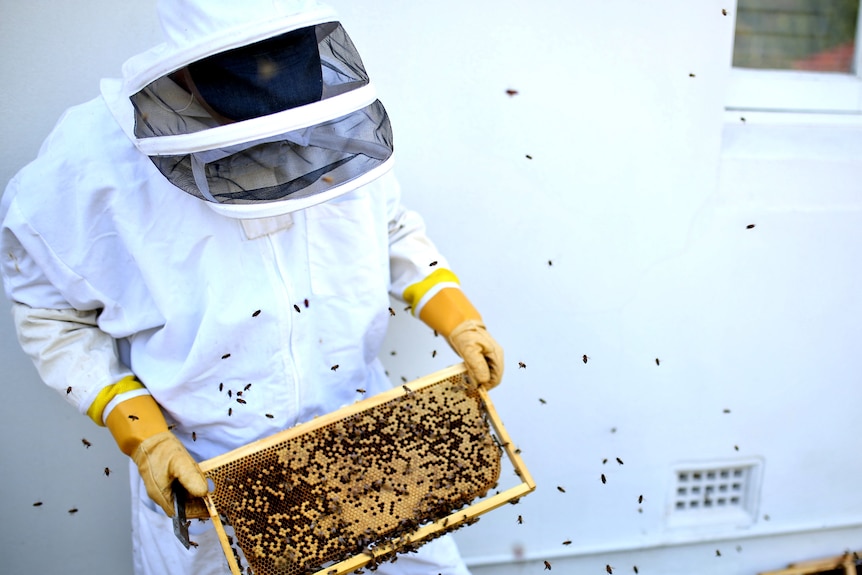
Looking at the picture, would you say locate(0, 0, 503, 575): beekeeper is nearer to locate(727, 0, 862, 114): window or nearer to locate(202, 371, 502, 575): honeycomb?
locate(202, 371, 502, 575): honeycomb

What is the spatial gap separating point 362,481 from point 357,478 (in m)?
0.02

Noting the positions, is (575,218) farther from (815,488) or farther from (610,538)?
(815,488)

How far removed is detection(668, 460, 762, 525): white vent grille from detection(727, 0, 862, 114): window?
1.69 meters

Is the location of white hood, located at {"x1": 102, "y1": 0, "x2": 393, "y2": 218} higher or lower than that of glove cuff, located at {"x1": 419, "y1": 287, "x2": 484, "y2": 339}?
higher

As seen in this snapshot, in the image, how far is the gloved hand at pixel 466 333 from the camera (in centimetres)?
236

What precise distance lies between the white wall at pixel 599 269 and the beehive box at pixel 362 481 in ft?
2.76

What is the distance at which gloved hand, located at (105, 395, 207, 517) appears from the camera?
1963mm

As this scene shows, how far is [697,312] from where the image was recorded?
3.30 meters

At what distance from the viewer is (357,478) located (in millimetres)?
2178

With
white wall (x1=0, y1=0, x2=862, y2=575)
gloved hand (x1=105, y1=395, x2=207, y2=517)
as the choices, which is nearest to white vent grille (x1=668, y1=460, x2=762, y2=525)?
white wall (x1=0, y1=0, x2=862, y2=575)

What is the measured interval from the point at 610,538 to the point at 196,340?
92.5 inches

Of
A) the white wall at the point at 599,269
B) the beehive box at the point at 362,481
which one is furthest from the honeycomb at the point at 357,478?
the white wall at the point at 599,269

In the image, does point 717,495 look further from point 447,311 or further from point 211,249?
point 211,249

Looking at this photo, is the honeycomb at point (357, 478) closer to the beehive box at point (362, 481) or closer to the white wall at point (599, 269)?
the beehive box at point (362, 481)
